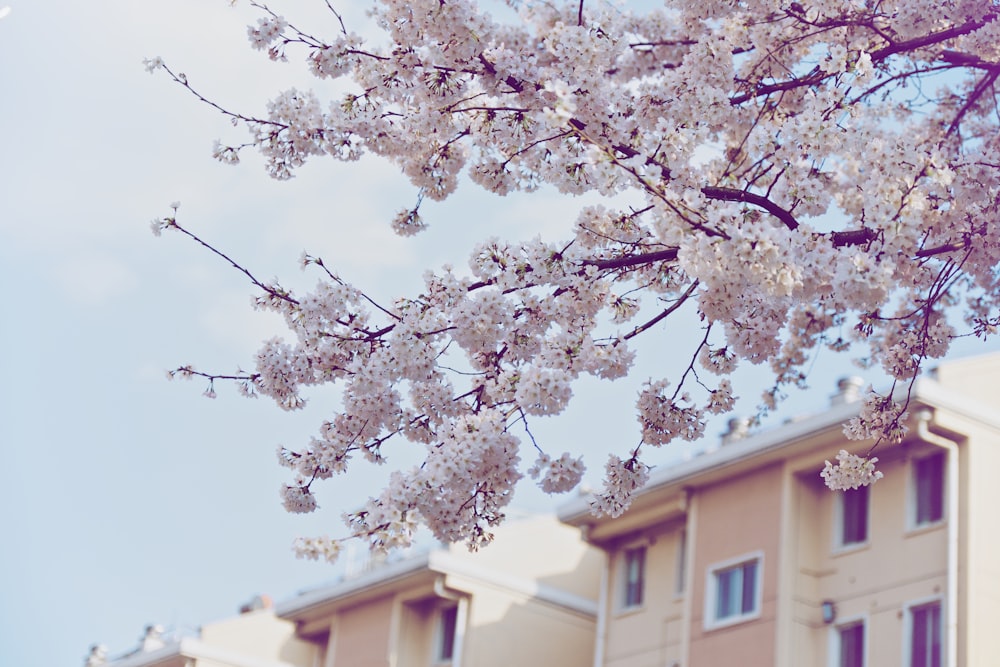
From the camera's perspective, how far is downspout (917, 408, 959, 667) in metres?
18.4

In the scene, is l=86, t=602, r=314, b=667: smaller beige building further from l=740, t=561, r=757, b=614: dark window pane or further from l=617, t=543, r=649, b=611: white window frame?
l=740, t=561, r=757, b=614: dark window pane

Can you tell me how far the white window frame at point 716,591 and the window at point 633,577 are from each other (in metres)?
2.41

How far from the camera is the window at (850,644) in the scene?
20000 millimetres

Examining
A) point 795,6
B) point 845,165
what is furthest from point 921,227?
point 795,6

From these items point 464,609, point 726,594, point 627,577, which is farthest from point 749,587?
point 464,609

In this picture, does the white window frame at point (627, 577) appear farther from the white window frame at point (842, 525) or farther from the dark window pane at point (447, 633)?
the white window frame at point (842, 525)

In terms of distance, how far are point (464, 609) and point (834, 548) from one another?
770cm

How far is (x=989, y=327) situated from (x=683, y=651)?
14.5 m

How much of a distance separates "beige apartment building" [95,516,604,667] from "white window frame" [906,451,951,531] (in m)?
8.40

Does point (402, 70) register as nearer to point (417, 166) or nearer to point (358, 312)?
point (417, 166)

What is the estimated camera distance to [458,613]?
2647 cm

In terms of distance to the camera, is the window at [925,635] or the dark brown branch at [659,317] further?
the window at [925,635]

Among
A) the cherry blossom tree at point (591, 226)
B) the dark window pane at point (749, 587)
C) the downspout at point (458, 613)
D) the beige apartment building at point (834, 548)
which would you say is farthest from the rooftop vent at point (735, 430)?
the cherry blossom tree at point (591, 226)

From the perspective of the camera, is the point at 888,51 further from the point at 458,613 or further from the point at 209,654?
the point at 209,654
